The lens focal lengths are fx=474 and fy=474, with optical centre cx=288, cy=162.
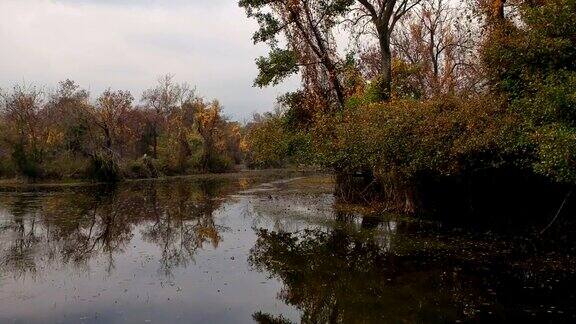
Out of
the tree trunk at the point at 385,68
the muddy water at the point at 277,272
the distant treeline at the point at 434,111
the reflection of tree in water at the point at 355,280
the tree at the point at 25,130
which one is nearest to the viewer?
the reflection of tree in water at the point at 355,280

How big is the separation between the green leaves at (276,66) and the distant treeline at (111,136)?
93.2ft

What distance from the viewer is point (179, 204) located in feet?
101

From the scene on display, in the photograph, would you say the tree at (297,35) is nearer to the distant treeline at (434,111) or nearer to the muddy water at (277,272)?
the distant treeline at (434,111)

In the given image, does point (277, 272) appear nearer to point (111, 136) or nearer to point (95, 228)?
point (95, 228)

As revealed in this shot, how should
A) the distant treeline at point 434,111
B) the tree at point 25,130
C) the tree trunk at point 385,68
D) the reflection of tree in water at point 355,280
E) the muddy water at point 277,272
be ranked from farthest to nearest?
the tree at point 25,130
the tree trunk at point 385,68
the distant treeline at point 434,111
the muddy water at point 277,272
the reflection of tree in water at point 355,280

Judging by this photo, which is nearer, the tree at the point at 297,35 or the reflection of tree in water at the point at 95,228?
the reflection of tree in water at the point at 95,228

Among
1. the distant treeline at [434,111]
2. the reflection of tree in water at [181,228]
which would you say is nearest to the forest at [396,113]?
the distant treeline at [434,111]

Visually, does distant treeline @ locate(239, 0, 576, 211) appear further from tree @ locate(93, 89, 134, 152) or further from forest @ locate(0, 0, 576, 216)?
tree @ locate(93, 89, 134, 152)

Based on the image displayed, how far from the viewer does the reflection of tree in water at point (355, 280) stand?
9.77 metres

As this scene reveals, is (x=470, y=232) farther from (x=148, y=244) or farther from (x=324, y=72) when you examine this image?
(x=324, y=72)

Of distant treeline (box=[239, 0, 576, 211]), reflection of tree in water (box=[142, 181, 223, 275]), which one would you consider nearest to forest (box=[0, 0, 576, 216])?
distant treeline (box=[239, 0, 576, 211])

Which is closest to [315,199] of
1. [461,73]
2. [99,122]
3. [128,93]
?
[461,73]

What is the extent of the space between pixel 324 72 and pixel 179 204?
13.1 meters

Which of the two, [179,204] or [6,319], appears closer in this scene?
[6,319]
